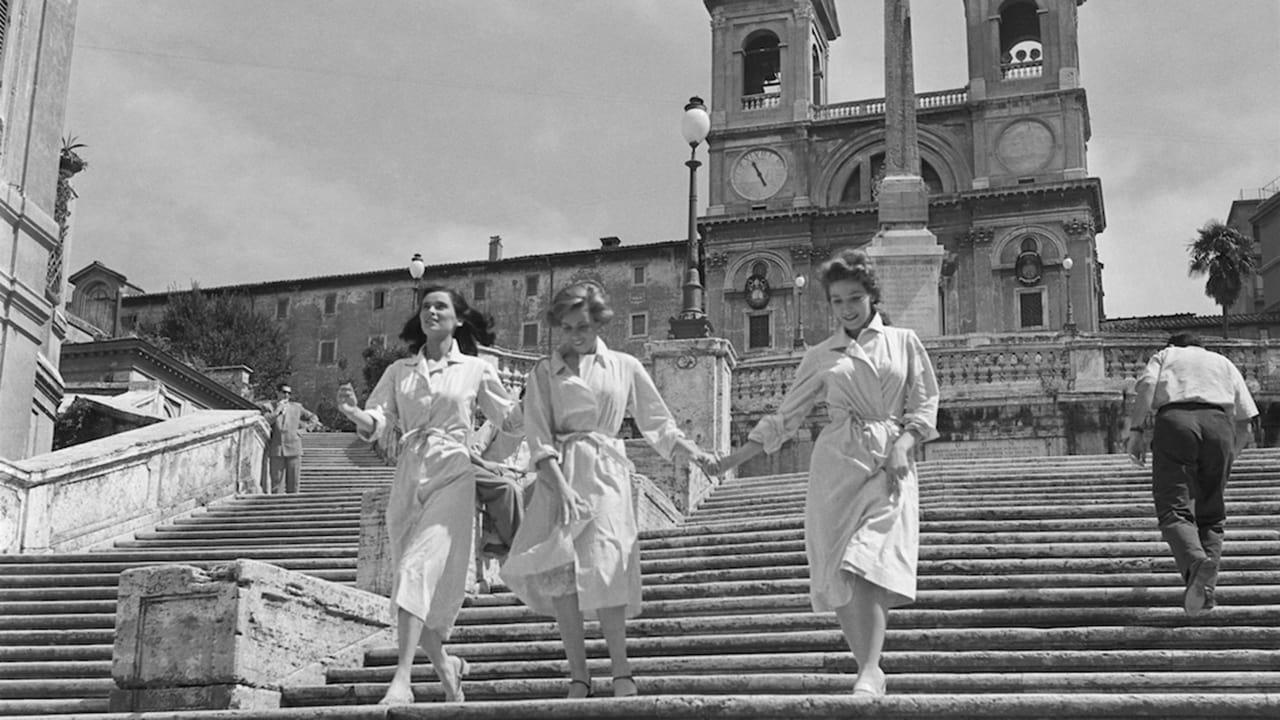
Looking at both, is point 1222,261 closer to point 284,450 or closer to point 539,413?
point 284,450

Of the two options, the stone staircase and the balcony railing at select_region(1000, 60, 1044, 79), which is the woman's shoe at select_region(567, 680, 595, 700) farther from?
the balcony railing at select_region(1000, 60, 1044, 79)

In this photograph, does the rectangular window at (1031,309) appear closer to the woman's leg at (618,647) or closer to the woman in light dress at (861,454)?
the woman in light dress at (861,454)

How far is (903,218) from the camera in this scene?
98.2ft

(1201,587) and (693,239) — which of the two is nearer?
(1201,587)

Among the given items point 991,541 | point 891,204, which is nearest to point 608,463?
point 991,541

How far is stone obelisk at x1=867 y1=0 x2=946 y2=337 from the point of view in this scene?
28391mm

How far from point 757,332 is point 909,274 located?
3198 cm

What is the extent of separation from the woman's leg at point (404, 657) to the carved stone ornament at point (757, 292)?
54.1 m

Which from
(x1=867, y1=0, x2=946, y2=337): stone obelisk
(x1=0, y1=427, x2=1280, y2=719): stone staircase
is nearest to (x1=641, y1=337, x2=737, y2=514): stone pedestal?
(x1=0, y1=427, x2=1280, y2=719): stone staircase

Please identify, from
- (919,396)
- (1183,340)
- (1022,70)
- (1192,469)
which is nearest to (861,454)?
(919,396)

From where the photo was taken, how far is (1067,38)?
5934 centimetres

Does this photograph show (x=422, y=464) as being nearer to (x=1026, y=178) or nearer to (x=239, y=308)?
(x=1026, y=178)

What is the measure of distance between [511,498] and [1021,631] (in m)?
2.87

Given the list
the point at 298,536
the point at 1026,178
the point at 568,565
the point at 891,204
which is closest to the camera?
the point at 568,565
